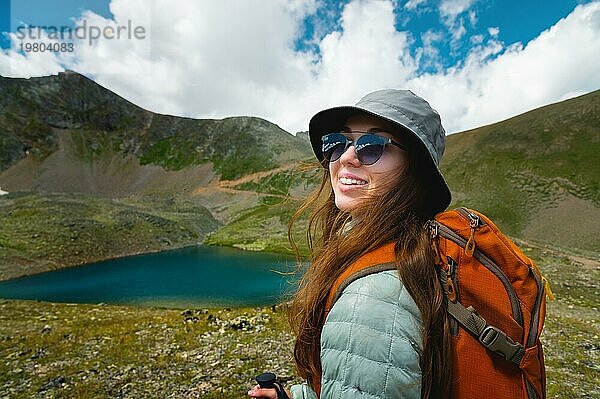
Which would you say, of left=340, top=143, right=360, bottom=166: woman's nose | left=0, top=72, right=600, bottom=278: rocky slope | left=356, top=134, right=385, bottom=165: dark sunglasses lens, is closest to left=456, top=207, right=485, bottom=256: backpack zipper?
left=356, top=134, right=385, bottom=165: dark sunglasses lens

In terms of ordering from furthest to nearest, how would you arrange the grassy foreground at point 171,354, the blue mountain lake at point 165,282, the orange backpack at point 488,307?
1. the blue mountain lake at point 165,282
2. the grassy foreground at point 171,354
3. the orange backpack at point 488,307

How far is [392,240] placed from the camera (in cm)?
288

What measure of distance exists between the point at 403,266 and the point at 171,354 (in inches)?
643

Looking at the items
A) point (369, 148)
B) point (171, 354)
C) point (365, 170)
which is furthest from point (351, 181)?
point (171, 354)

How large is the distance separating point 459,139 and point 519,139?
18.3 metres

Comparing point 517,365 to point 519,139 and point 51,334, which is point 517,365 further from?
point 519,139

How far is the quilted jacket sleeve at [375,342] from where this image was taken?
2342mm

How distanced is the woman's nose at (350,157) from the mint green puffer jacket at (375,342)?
119cm

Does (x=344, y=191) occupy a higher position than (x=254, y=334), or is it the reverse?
(x=344, y=191)

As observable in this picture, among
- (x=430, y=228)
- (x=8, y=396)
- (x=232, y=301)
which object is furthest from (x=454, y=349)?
(x=232, y=301)

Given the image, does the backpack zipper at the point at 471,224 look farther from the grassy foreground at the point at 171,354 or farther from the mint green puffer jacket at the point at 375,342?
the grassy foreground at the point at 171,354

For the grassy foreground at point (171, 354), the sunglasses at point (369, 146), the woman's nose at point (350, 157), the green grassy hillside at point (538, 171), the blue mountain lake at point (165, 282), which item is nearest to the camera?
the sunglasses at point (369, 146)

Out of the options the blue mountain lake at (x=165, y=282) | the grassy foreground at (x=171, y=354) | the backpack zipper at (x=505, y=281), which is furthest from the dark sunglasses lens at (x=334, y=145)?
the blue mountain lake at (x=165, y=282)

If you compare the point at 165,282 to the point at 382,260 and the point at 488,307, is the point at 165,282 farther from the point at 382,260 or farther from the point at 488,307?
the point at 488,307
